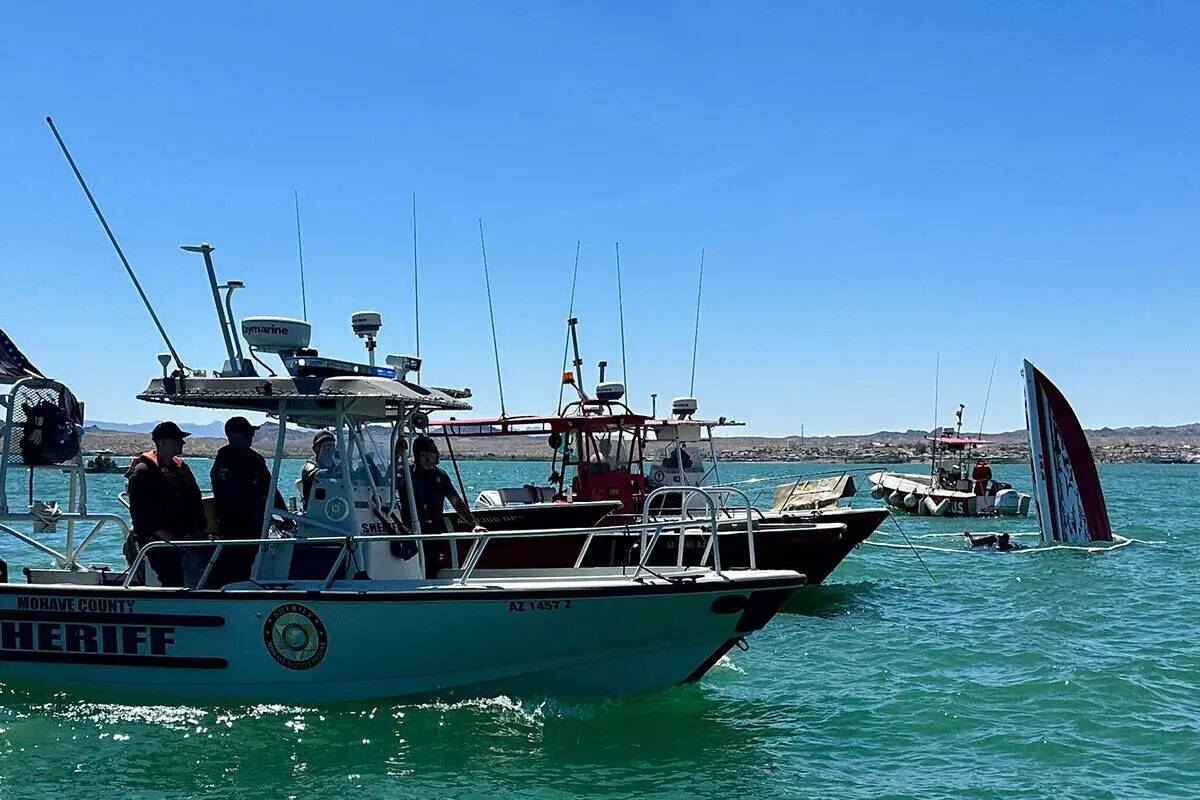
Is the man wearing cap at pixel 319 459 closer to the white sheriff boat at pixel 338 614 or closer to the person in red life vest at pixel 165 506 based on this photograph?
the white sheriff boat at pixel 338 614

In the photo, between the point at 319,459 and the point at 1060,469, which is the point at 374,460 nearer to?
the point at 319,459

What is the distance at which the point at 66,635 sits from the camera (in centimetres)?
1049

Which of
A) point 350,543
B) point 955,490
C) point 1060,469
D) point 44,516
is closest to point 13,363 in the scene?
point 44,516

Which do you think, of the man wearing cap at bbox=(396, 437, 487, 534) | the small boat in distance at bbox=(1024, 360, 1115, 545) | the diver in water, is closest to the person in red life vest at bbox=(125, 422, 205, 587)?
the man wearing cap at bbox=(396, 437, 487, 534)

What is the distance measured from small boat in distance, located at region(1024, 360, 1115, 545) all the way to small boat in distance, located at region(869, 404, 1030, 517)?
9.76 meters

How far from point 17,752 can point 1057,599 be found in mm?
15705

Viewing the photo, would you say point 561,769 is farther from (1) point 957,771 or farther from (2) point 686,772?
(1) point 957,771

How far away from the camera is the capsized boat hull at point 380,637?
999 cm

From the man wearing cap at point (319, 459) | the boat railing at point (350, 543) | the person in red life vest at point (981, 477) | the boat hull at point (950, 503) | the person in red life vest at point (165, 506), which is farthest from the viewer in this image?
the person in red life vest at point (981, 477)

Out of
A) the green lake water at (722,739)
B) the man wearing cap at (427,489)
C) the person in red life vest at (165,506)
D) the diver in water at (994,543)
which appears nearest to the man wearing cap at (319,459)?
the man wearing cap at (427,489)

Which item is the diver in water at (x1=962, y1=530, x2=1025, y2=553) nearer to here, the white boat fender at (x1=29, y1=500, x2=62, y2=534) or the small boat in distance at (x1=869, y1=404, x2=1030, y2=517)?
the small boat in distance at (x1=869, y1=404, x2=1030, y2=517)

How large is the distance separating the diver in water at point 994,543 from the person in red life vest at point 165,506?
21.0 metres

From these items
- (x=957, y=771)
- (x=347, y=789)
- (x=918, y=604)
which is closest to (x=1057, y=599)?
(x=918, y=604)

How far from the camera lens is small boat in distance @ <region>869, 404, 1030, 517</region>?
39188 millimetres
